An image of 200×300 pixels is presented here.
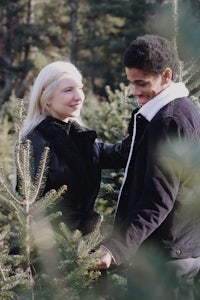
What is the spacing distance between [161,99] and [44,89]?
973mm

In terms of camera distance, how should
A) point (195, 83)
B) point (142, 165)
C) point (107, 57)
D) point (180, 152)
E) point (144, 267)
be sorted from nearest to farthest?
point (180, 152)
point (144, 267)
point (142, 165)
point (195, 83)
point (107, 57)

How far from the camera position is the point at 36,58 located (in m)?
28.5

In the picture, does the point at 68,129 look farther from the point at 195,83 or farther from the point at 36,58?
the point at 36,58

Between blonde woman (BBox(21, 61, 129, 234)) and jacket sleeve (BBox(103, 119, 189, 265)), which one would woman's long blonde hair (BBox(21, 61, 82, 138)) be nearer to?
blonde woman (BBox(21, 61, 129, 234))

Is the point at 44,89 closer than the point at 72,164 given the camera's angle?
No

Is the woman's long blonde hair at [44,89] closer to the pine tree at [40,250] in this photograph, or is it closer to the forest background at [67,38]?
the pine tree at [40,250]

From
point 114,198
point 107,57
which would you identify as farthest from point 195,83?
point 107,57

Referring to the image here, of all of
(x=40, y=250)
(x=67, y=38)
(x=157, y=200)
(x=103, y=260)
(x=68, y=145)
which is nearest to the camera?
(x=40, y=250)

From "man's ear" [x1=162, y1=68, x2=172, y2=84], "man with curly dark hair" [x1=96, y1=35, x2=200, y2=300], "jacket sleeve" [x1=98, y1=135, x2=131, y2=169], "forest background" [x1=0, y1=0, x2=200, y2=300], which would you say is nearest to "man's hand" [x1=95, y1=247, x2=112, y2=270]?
"man with curly dark hair" [x1=96, y1=35, x2=200, y2=300]

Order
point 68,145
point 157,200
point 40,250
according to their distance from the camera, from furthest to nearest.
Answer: point 68,145, point 157,200, point 40,250

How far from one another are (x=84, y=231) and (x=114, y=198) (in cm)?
91

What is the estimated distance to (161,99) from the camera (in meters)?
2.54

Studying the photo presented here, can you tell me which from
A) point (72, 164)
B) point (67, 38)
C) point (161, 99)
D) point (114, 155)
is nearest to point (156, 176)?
point (161, 99)

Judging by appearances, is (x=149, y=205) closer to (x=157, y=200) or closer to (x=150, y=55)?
(x=157, y=200)
